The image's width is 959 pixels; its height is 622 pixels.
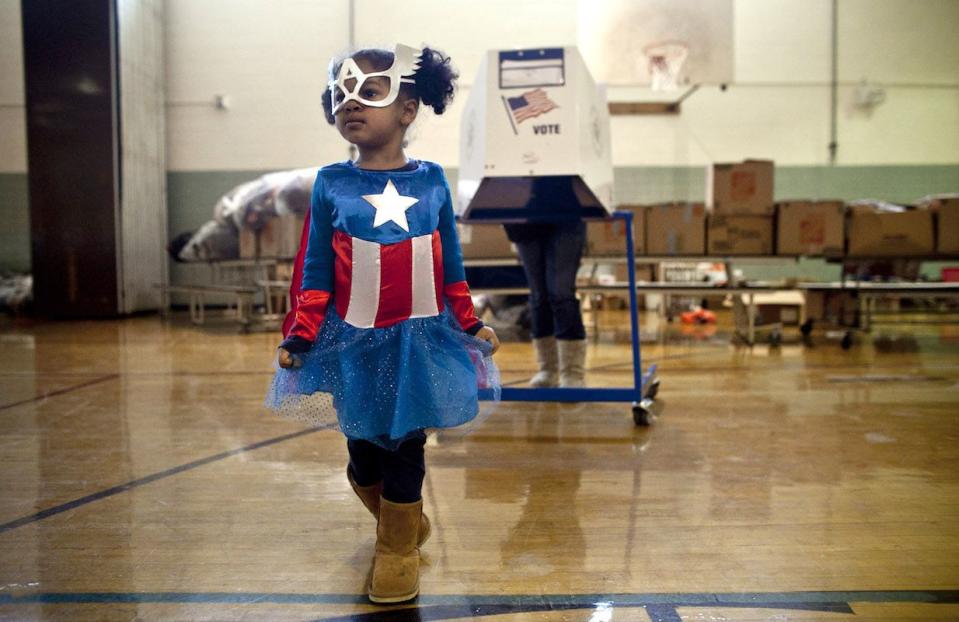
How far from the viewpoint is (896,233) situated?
500 cm

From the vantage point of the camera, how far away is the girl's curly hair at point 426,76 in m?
1.26

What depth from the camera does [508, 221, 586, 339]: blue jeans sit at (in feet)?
8.46

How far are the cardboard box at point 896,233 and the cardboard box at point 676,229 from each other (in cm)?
110

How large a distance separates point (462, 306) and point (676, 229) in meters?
Answer: 4.06

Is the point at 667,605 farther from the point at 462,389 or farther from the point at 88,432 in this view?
the point at 88,432

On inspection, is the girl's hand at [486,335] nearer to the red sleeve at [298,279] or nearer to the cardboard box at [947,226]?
the red sleeve at [298,279]

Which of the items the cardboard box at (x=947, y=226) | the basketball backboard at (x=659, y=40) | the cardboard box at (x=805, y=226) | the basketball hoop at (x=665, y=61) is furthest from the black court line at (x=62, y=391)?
the basketball hoop at (x=665, y=61)

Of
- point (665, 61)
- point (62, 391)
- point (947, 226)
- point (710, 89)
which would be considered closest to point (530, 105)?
point (62, 391)

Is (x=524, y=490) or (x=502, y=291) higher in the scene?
(x=502, y=291)

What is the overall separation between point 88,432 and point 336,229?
1.53 metres

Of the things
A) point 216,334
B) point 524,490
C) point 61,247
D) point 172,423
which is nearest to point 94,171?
point 61,247

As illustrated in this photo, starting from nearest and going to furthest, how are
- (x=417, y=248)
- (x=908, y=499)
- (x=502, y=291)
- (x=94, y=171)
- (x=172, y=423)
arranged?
(x=417, y=248), (x=908, y=499), (x=172, y=423), (x=502, y=291), (x=94, y=171)

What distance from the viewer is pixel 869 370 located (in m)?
3.64

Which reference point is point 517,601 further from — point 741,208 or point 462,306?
point 741,208
